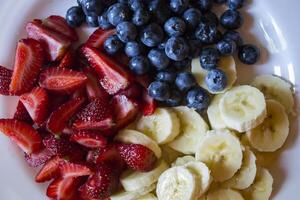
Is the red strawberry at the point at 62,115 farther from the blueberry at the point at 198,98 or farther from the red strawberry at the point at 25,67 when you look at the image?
the blueberry at the point at 198,98

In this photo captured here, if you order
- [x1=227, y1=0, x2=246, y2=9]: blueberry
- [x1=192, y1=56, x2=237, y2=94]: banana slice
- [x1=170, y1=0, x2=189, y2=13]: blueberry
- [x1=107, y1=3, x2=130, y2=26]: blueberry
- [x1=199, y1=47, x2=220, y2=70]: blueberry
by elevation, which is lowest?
[x1=192, y1=56, x2=237, y2=94]: banana slice

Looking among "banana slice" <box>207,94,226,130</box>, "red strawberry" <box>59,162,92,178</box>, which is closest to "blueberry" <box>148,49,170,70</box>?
"banana slice" <box>207,94,226,130</box>

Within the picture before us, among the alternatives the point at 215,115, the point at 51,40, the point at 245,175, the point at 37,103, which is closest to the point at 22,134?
the point at 37,103

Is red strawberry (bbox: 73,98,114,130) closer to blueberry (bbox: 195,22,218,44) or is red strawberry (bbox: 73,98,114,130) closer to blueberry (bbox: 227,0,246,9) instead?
blueberry (bbox: 195,22,218,44)

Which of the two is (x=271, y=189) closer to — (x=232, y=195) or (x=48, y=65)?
(x=232, y=195)

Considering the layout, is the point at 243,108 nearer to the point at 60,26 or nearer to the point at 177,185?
the point at 177,185

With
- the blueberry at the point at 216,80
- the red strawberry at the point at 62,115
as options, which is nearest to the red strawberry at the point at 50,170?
the red strawberry at the point at 62,115
